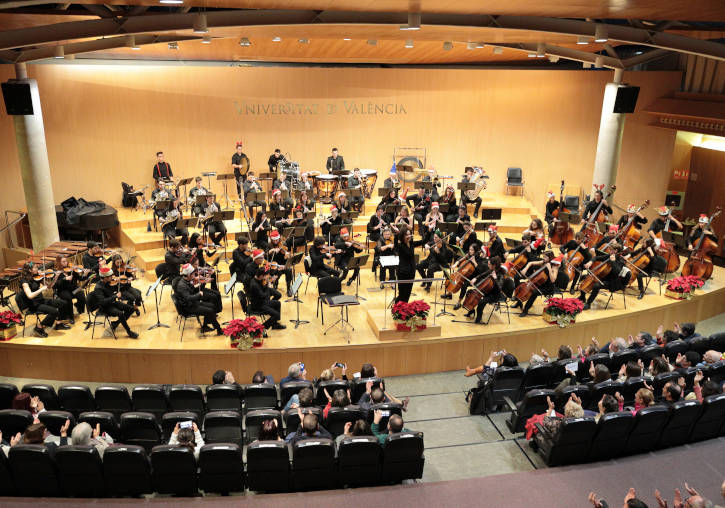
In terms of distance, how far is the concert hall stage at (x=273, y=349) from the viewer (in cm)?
995

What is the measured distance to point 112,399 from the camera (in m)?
7.89

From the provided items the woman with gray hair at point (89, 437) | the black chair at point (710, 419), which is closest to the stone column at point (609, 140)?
the black chair at point (710, 419)

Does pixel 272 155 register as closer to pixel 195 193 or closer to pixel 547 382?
pixel 195 193

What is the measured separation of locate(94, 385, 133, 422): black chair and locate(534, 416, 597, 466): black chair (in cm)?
547

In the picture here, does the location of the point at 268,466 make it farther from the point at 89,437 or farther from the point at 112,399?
the point at 112,399

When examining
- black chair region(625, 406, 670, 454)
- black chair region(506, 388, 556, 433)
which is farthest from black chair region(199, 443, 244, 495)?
black chair region(625, 406, 670, 454)

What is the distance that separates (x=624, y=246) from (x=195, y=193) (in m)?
9.84

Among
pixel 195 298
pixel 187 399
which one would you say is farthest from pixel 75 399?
pixel 195 298

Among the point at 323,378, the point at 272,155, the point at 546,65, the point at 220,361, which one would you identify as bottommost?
the point at 220,361

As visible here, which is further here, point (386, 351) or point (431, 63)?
point (431, 63)

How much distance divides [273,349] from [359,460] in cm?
360

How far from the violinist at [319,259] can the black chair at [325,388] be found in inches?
152

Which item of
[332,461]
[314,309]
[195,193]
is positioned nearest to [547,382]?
[332,461]

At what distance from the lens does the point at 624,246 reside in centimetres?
1272
